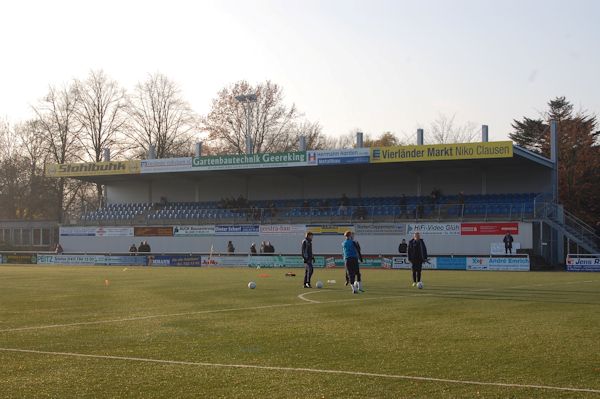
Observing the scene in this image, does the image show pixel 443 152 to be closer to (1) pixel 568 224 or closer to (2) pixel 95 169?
(1) pixel 568 224

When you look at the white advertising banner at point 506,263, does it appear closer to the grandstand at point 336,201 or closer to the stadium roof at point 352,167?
the grandstand at point 336,201

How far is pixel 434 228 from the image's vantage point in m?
48.1

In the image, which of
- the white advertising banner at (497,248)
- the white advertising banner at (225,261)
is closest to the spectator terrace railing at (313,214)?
the white advertising banner at (497,248)

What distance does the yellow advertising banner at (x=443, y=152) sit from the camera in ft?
151

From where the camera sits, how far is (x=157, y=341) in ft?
37.2

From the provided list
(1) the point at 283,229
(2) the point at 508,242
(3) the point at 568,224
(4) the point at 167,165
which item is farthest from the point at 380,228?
(4) the point at 167,165

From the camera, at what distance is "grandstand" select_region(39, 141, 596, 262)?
46.8 metres

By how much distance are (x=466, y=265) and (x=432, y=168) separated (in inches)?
565

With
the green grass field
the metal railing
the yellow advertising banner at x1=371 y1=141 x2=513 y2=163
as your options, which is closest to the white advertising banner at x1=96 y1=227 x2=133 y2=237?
the yellow advertising banner at x1=371 y1=141 x2=513 y2=163

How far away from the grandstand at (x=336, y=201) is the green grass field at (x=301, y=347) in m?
27.6

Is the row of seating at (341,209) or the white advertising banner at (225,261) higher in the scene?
the row of seating at (341,209)

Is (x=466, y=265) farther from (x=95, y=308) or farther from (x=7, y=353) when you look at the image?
(x=7, y=353)

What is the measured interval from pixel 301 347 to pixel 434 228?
3849 centimetres

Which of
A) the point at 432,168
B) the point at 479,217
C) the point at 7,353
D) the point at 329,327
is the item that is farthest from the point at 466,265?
the point at 7,353
